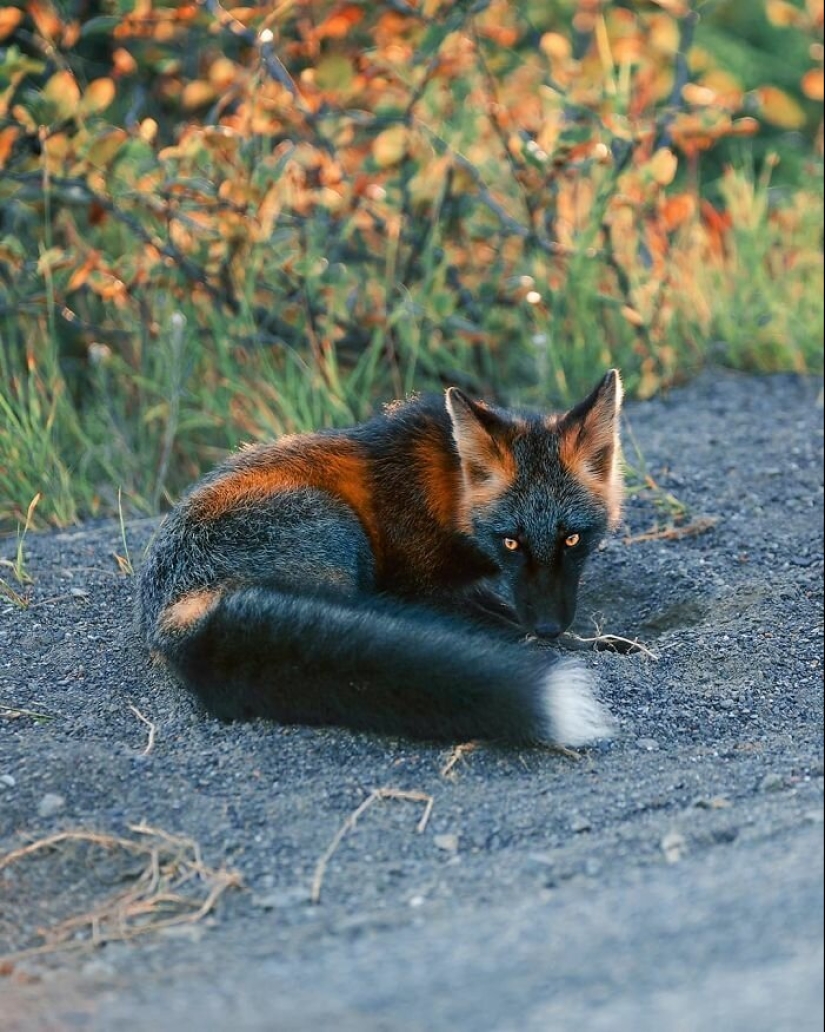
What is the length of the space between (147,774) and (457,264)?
446 cm

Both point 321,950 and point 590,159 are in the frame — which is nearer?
point 321,950

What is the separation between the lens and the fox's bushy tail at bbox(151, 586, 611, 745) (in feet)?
13.2

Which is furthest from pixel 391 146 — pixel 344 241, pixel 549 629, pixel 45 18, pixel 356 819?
pixel 356 819

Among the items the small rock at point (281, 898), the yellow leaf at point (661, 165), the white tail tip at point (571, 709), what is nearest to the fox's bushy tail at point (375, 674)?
the white tail tip at point (571, 709)

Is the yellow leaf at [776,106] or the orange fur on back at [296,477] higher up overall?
the yellow leaf at [776,106]

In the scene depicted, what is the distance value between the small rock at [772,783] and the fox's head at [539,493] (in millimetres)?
1108

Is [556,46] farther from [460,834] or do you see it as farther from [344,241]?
[460,834]

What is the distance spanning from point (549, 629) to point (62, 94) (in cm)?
359

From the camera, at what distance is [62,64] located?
7.02 metres

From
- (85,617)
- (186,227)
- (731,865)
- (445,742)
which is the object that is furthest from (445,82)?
(731,865)

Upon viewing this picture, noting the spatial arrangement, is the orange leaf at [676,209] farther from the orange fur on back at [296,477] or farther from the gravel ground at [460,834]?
the orange fur on back at [296,477]

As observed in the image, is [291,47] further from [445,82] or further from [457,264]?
[457,264]

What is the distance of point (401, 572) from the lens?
5203mm

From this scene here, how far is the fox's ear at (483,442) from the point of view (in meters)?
4.91
